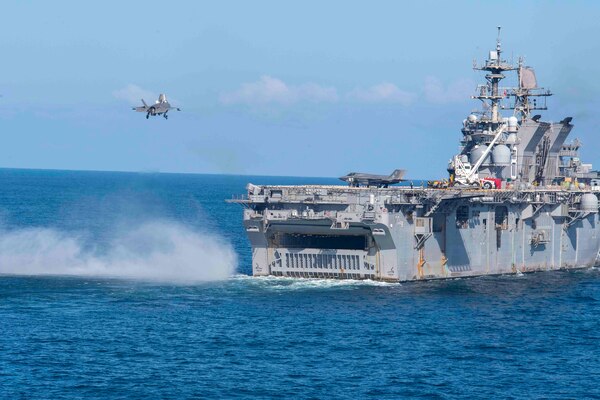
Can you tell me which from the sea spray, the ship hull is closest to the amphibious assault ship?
the ship hull

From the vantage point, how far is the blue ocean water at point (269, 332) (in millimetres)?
33469

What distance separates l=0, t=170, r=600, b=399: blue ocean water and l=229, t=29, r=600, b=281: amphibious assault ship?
3.75 ft

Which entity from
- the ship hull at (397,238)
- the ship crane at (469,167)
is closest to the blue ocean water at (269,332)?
the ship hull at (397,238)

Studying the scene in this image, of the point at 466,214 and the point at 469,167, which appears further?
the point at 469,167

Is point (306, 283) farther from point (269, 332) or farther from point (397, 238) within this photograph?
point (269, 332)

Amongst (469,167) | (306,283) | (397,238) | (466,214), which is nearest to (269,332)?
(306,283)

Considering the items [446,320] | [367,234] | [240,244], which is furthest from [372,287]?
[240,244]

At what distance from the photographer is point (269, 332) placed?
1592 inches

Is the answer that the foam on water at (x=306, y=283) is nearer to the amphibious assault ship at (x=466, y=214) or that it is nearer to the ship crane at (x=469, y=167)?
the amphibious assault ship at (x=466, y=214)

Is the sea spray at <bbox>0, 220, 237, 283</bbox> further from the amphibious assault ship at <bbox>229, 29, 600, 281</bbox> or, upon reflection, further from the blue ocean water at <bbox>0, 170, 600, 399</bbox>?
the amphibious assault ship at <bbox>229, 29, 600, 281</bbox>

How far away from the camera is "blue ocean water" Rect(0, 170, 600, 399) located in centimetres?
3347

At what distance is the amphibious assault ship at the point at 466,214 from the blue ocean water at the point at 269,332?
1.14m

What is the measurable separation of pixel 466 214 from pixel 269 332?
632 inches

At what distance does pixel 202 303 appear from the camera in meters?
46.1
